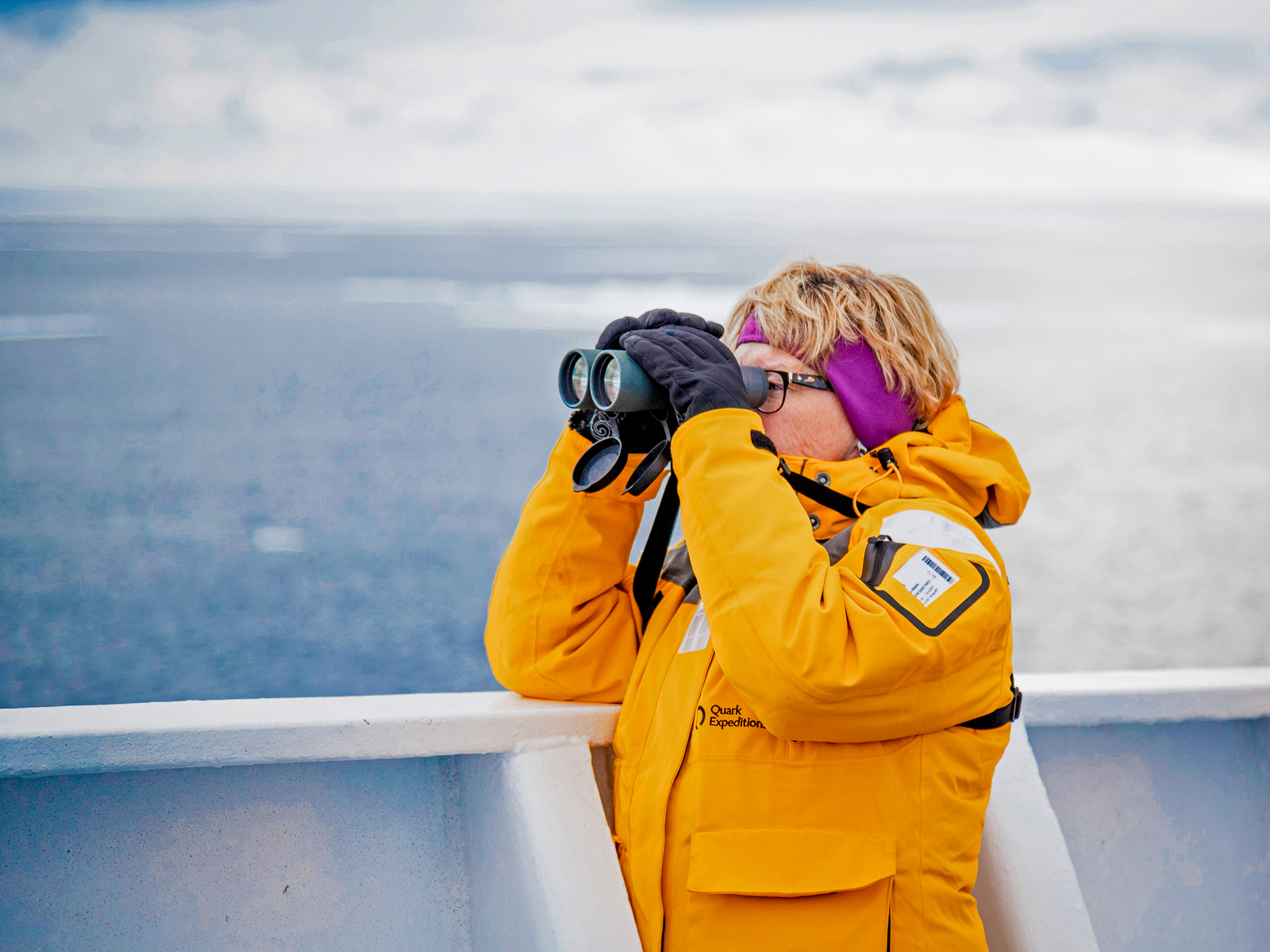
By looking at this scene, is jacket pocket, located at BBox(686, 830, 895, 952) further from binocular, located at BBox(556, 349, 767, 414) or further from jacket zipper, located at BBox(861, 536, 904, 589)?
binocular, located at BBox(556, 349, 767, 414)

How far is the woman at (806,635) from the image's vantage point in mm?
818

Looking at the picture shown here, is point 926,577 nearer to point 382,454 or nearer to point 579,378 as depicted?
point 579,378

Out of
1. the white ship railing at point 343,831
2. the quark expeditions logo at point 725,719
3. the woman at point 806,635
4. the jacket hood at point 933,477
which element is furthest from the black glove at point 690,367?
the white ship railing at point 343,831

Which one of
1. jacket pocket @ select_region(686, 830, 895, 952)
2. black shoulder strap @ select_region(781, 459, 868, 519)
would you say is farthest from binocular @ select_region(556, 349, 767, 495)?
jacket pocket @ select_region(686, 830, 895, 952)

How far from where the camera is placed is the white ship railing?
0.96 metres

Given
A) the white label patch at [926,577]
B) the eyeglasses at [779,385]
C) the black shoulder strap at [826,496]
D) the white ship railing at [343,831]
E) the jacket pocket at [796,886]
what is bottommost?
the white ship railing at [343,831]

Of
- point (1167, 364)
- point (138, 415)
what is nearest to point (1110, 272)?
point (1167, 364)

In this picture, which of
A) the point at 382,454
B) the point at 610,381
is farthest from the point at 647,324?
the point at 382,454

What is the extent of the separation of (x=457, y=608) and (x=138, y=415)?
16.4ft

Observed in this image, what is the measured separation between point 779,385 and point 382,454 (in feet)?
21.6

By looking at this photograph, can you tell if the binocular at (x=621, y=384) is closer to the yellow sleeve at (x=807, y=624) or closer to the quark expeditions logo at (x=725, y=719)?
the yellow sleeve at (x=807, y=624)

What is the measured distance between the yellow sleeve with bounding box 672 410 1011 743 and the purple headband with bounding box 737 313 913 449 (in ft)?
0.58

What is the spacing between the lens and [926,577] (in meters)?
0.83

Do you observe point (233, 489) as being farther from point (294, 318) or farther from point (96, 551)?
point (294, 318)
